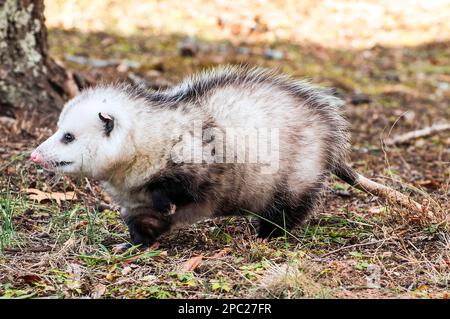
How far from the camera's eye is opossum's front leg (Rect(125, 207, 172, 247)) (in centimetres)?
365

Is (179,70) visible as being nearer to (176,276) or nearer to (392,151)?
(392,151)

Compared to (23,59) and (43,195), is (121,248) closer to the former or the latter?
(43,195)

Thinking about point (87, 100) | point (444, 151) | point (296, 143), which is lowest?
point (444, 151)

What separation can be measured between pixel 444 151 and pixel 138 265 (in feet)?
11.6

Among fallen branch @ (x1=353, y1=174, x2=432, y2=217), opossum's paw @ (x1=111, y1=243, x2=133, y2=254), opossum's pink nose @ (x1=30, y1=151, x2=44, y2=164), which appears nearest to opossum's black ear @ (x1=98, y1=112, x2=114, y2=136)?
opossum's pink nose @ (x1=30, y1=151, x2=44, y2=164)

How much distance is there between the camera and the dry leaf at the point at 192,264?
331cm

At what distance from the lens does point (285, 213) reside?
3926 mm

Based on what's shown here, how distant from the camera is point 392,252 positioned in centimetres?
358

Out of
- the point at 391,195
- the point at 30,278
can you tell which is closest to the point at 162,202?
the point at 30,278

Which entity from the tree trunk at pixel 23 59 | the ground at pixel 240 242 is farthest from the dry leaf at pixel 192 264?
the tree trunk at pixel 23 59

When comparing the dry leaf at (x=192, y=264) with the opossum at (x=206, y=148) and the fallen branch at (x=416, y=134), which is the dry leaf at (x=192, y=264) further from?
the fallen branch at (x=416, y=134)

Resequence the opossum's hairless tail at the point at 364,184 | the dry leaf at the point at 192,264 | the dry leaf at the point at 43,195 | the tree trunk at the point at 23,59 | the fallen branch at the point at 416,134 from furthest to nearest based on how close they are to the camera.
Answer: the fallen branch at the point at 416,134
the tree trunk at the point at 23,59
the dry leaf at the point at 43,195
the opossum's hairless tail at the point at 364,184
the dry leaf at the point at 192,264

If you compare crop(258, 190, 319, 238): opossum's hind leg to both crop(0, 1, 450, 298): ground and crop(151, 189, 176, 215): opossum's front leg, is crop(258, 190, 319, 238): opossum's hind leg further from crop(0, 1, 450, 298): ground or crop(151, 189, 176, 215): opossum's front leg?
crop(151, 189, 176, 215): opossum's front leg
